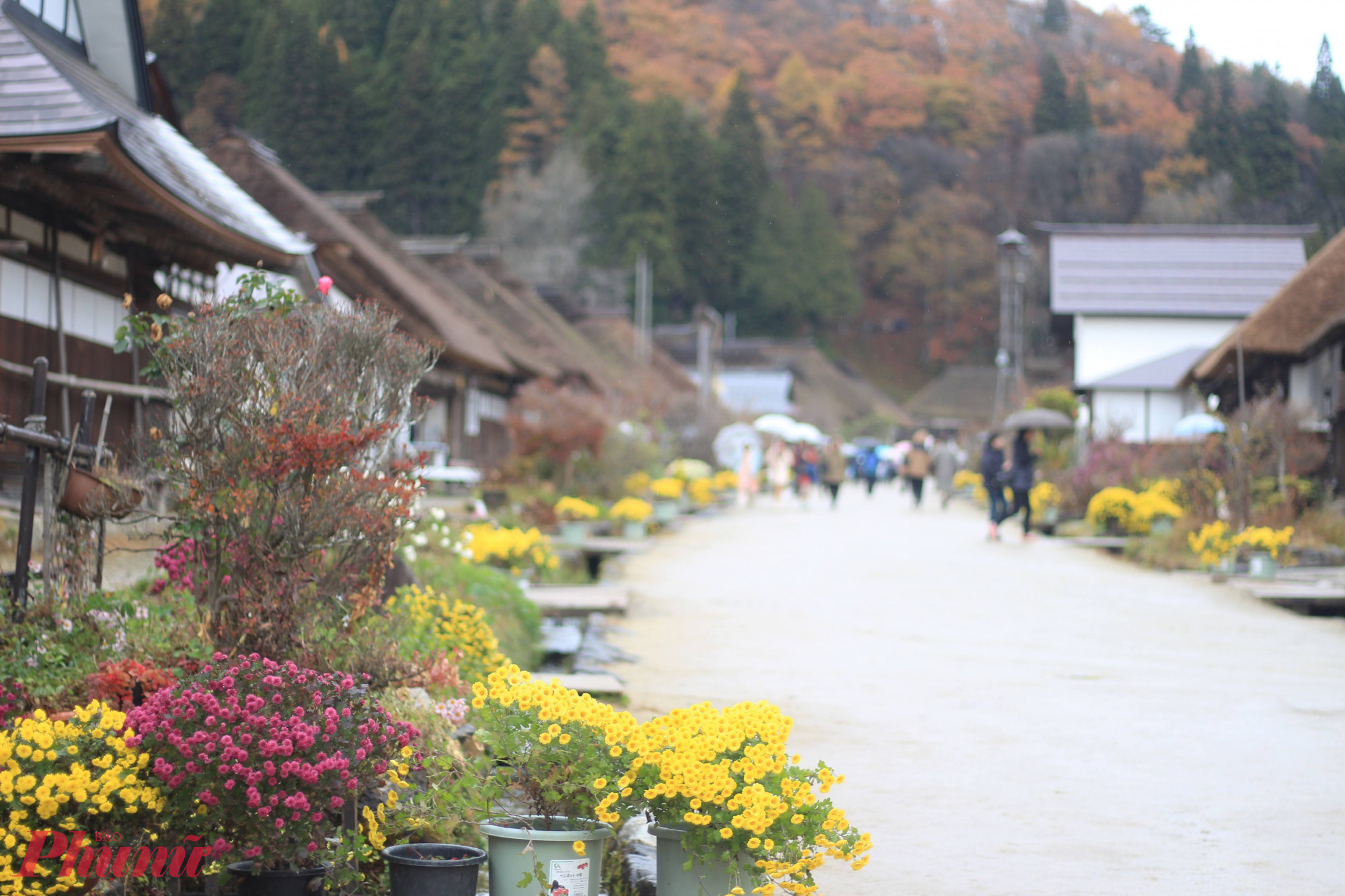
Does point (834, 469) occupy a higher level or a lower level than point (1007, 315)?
lower

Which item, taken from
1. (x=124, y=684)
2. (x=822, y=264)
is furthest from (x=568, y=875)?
(x=822, y=264)

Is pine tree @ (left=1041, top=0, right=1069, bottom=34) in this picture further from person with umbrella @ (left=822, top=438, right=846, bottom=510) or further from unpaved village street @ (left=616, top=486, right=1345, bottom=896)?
unpaved village street @ (left=616, top=486, right=1345, bottom=896)

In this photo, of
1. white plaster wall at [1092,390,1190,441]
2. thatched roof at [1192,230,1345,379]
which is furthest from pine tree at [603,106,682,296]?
thatched roof at [1192,230,1345,379]

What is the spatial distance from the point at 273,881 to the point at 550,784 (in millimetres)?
785

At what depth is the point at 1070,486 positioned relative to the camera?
23.7m

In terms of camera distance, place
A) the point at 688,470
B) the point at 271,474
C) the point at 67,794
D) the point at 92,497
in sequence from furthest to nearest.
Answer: the point at 688,470
the point at 92,497
the point at 271,474
the point at 67,794

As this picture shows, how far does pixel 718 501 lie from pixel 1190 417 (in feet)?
35.2

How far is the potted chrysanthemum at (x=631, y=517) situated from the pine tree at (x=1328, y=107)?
18418 millimetres

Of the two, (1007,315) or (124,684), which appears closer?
(124,684)

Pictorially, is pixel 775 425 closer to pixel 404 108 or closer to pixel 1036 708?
pixel 404 108

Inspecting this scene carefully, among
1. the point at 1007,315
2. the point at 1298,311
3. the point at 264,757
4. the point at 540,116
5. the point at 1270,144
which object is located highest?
the point at 540,116

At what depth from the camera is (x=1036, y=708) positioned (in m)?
7.67

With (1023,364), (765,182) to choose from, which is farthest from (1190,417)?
(765,182)

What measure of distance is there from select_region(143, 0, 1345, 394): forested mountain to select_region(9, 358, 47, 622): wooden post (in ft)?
85.0
